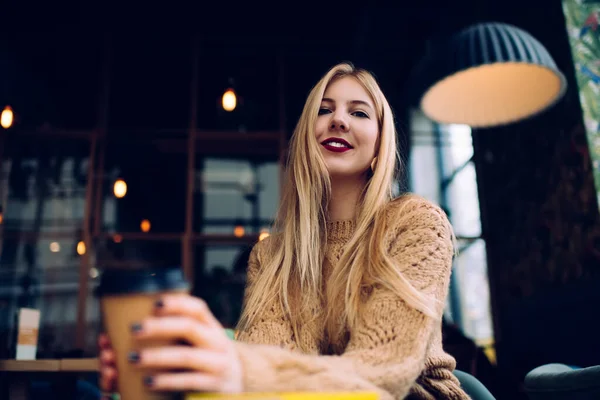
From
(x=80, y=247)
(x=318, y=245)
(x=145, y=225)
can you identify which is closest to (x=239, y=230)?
(x=145, y=225)

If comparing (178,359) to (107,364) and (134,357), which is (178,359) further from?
(107,364)

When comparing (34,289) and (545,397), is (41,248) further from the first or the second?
(545,397)

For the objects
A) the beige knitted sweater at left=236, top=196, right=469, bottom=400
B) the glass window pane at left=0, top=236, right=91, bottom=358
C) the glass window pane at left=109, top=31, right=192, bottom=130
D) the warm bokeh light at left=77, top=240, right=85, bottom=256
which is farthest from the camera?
the glass window pane at left=109, top=31, right=192, bottom=130

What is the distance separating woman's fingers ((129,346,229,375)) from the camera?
453 mm

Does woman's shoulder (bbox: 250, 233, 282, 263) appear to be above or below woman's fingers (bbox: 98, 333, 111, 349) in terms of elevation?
above

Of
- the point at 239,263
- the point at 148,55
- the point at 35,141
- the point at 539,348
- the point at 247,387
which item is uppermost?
the point at 148,55

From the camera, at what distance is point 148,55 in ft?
19.0

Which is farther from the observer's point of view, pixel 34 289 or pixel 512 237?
pixel 34 289

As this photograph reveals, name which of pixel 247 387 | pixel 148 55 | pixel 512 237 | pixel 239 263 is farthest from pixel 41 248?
pixel 247 387

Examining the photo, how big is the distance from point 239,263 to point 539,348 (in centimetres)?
289

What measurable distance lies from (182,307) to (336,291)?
26.4 inches

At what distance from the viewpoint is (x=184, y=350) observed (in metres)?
0.46

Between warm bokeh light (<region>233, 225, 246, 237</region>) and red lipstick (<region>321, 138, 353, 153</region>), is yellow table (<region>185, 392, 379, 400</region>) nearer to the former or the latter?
red lipstick (<region>321, 138, 353, 153</region>)

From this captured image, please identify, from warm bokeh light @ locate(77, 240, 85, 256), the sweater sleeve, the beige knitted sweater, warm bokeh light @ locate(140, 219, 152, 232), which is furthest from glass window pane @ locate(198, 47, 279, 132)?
the sweater sleeve
